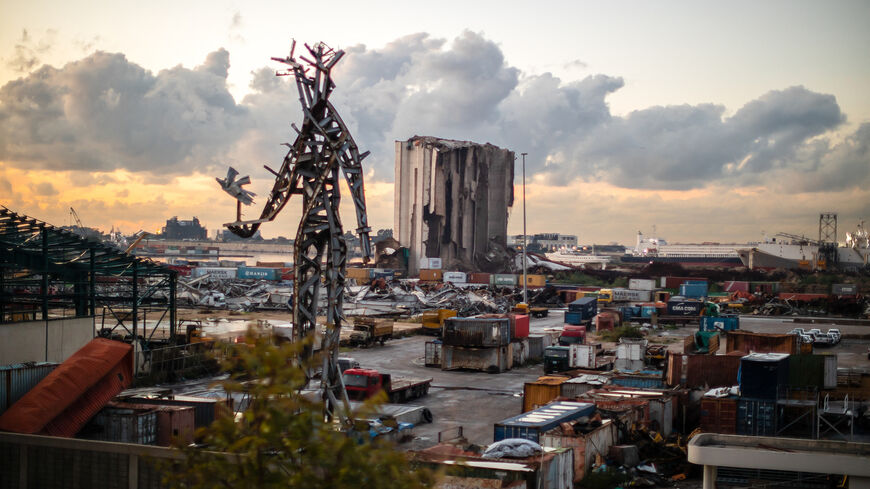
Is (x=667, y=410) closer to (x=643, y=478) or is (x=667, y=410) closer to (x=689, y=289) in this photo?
(x=643, y=478)

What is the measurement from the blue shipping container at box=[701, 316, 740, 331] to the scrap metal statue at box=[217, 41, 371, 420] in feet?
147

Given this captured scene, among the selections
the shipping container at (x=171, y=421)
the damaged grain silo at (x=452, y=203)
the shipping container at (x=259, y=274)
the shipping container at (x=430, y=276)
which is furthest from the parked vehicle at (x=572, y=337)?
the damaged grain silo at (x=452, y=203)

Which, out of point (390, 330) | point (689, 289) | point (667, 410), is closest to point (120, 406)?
point (667, 410)

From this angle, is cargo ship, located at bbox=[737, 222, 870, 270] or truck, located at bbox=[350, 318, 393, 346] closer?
truck, located at bbox=[350, 318, 393, 346]

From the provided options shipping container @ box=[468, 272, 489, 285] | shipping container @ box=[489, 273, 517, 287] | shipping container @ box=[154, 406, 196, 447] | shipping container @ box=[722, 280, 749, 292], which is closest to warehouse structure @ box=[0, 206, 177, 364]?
shipping container @ box=[154, 406, 196, 447]

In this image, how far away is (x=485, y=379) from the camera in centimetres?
3938

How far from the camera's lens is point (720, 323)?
54719 mm

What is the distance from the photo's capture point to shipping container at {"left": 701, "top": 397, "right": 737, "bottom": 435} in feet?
78.7

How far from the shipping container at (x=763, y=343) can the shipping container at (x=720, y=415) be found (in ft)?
37.7

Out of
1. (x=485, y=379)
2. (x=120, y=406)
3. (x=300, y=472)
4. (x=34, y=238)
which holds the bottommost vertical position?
(x=485, y=379)

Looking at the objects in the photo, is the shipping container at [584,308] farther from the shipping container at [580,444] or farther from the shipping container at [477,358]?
the shipping container at [580,444]

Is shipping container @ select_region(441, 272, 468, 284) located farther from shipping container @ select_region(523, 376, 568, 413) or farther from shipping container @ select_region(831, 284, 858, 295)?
shipping container @ select_region(523, 376, 568, 413)

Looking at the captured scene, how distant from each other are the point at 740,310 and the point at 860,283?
47.2m

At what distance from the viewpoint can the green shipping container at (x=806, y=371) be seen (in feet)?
87.1
